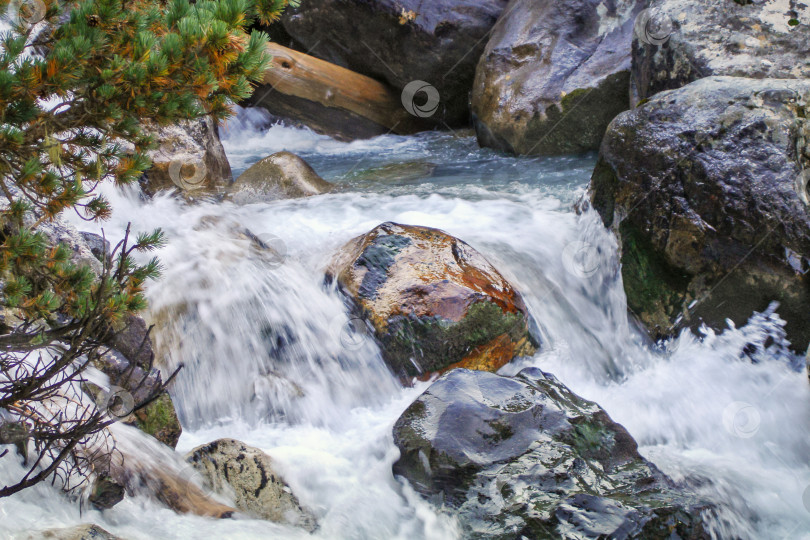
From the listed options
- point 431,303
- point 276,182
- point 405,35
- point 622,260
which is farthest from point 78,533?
point 405,35

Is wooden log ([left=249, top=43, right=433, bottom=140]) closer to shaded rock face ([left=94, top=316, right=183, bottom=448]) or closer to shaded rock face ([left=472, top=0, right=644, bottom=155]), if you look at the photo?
shaded rock face ([left=472, top=0, right=644, bottom=155])

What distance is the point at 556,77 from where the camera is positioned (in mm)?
7270

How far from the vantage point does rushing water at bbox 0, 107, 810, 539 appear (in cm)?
286

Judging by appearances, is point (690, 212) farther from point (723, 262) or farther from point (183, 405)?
point (183, 405)

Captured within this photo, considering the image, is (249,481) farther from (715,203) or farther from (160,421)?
(715,203)

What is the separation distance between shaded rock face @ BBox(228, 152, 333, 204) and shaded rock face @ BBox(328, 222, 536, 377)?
6.50 feet

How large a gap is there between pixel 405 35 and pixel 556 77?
218 centimetres

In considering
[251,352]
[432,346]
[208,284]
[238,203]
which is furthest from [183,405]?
[238,203]

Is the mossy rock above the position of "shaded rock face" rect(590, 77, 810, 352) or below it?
below

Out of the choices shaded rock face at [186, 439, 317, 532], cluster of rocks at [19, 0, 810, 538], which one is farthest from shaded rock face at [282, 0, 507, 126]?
shaded rock face at [186, 439, 317, 532]

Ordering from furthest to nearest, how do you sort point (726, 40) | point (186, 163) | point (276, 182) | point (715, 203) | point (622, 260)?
1. point (276, 182)
2. point (186, 163)
3. point (726, 40)
4. point (622, 260)
5. point (715, 203)

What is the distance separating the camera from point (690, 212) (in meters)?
3.96

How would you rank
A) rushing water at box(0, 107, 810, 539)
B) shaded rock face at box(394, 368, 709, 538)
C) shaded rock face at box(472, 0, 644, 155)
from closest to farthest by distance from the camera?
shaded rock face at box(394, 368, 709, 538) < rushing water at box(0, 107, 810, 539) < shaded rock face at box(472, 0, 644, 155)

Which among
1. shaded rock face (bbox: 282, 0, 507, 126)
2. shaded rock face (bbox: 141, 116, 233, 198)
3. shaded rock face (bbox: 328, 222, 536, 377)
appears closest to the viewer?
shaded rock face (bbox: 328, 222, 536, 377)
